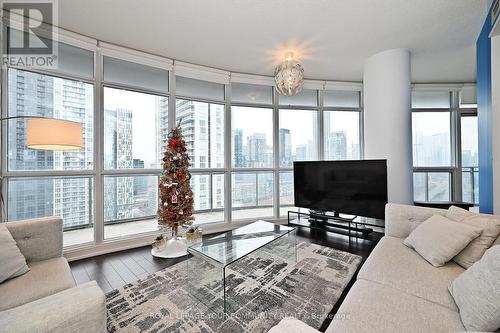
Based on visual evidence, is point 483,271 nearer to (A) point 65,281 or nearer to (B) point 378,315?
(B) point 378,315

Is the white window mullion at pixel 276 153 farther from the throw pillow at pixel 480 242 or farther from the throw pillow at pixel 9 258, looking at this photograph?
the throw pillow at pixel 9 258

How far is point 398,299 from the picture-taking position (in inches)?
49.3

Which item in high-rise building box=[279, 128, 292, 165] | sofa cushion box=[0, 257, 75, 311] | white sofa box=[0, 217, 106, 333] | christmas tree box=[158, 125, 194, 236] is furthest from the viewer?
high-rise building box=[279, 128, 292, 165]

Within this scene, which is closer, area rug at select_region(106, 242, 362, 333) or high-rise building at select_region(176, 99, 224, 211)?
area rug at select_region(106, 242, 362, 333)

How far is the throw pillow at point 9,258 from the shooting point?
4.61ft

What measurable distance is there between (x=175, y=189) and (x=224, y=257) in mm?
1482

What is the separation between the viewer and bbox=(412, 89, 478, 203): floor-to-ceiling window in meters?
4.60

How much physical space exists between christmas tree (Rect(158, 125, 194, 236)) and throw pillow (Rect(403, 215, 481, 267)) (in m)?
2.72

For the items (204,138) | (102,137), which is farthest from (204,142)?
(102,137)

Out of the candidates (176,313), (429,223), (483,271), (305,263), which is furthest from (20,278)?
(429,223)

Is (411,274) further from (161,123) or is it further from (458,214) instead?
(161,123)

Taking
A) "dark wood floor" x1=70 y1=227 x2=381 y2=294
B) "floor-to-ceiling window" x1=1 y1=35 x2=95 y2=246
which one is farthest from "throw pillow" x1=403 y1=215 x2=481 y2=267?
"floor-to-ceiling window" x1=1 y1=35 x2=95 y2=246

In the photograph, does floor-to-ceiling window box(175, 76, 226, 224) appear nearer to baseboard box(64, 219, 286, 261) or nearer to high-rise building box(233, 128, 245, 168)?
high-rise building box(233, 128, 245, 168)

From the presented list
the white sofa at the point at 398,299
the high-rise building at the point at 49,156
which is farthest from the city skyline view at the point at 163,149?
the white sofa at the point at 398,299
